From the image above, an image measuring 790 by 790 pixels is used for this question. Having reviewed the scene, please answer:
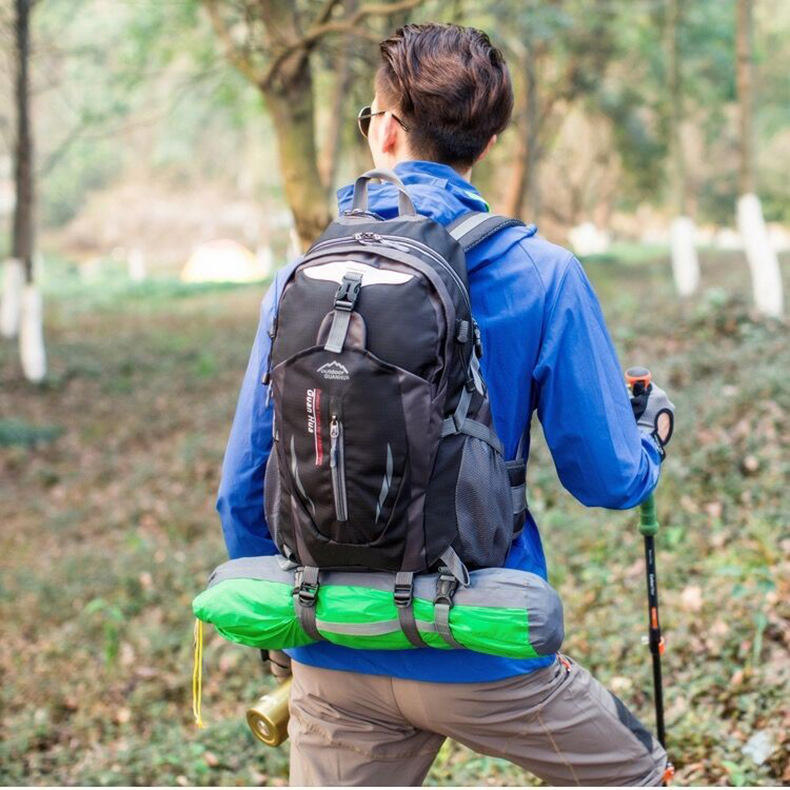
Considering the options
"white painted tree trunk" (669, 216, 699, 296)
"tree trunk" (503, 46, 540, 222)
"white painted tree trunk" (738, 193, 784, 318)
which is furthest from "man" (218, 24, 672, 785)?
"white painted tree trunk" (669, 216, 699, 296)

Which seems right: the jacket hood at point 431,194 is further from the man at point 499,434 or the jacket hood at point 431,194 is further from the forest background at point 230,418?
the forest background at point 230,418

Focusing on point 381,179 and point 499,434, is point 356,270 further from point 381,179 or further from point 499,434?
point 499,434

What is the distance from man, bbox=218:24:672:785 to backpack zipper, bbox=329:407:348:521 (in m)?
0.34

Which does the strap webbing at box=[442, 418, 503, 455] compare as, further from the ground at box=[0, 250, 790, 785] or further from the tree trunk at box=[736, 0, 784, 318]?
the tree trunk at box=[736, 0, 784, 318]

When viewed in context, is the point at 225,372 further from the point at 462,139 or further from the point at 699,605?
the point at 462,139

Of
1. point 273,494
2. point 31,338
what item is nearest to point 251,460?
point 273,494

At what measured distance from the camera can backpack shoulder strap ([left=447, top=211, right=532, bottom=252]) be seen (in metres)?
2.05

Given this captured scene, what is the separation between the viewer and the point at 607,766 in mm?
2186

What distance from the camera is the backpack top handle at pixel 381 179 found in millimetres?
2023

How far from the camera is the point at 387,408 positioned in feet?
6.16

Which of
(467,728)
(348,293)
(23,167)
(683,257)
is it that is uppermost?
(23,167)

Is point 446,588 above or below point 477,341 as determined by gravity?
below

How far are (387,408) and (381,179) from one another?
0.55 m

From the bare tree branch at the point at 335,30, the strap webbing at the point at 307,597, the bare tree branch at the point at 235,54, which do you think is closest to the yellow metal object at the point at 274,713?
the strap webbing at the point at 307,597
